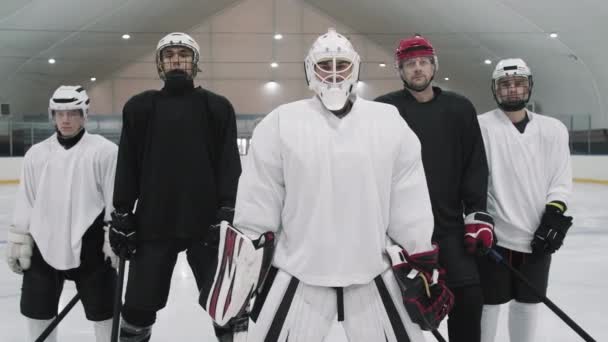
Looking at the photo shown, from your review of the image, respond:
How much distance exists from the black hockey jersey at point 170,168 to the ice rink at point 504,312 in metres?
0.91

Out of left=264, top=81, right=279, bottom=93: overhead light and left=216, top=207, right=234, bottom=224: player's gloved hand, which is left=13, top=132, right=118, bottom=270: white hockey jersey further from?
left=264, top=81, right=279, bottom=93: overhead light

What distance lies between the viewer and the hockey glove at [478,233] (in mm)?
2074

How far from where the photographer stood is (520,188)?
7.76 ft

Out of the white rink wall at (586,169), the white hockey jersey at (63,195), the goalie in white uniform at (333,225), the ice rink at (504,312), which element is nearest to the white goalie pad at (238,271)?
the goalie in white uniform at (333,225)

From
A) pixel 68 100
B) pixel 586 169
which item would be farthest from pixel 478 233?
pixel 586 169

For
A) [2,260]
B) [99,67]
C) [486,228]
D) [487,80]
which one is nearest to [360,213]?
[486,228]

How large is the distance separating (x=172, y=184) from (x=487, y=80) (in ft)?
44.7

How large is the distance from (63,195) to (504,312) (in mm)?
2340

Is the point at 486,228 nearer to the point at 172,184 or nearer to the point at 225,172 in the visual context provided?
the point at 225,172

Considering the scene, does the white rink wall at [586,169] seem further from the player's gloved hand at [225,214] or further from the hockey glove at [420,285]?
the hockey glove at [420,285]

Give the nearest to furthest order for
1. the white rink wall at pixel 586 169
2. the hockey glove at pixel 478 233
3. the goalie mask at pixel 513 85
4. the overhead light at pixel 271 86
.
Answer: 1. the hockey glove at pixel 478 233
2. the goalie mask at pixel 513 85
3. the white rink wall at pixel 586 169
4. the overhead light at pixel 271 86

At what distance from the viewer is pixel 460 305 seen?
2.13 meters

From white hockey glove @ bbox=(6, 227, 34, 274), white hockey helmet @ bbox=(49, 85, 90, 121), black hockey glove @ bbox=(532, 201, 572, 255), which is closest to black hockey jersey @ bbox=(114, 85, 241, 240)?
white hockey helmet @ bbox=(49, 85, 90, 121)

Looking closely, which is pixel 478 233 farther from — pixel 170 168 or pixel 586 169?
pixel 586 169
